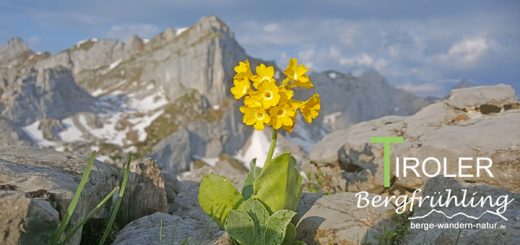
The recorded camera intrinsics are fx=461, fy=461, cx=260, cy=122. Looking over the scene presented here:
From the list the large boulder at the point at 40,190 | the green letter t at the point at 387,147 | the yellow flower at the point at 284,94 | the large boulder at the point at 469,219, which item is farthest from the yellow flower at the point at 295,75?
the green letter t at the point at 387,147

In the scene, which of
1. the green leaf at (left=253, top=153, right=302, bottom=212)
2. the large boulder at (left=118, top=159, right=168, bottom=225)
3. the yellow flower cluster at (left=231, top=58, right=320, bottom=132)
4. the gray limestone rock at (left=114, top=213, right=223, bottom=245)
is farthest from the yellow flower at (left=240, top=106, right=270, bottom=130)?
the large boulder at (left=118, top=159, right=168, bottom=225)

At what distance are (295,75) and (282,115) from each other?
2.21 feet

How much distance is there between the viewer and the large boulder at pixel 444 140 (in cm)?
884

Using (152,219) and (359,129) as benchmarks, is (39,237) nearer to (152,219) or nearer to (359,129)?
(152,219)

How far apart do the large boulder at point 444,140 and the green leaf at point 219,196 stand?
4397 millimetres

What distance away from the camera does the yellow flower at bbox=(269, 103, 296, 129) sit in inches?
251

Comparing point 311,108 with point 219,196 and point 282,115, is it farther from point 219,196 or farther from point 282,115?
point 219,196

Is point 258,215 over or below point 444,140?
below

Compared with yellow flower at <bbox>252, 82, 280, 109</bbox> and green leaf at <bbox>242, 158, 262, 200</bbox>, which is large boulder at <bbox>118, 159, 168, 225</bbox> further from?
yellow flower at <bbox>252, 82, 280, 109</bbox>

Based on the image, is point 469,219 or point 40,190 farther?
point 469,219

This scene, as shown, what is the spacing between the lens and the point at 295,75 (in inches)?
265

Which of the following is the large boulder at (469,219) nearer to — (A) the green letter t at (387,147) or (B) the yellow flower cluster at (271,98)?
(B) the yellow flower cluster at (271,98)

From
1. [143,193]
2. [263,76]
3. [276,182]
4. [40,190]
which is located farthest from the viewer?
[143,193]

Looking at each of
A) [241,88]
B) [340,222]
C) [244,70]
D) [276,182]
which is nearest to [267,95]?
[241,88]
